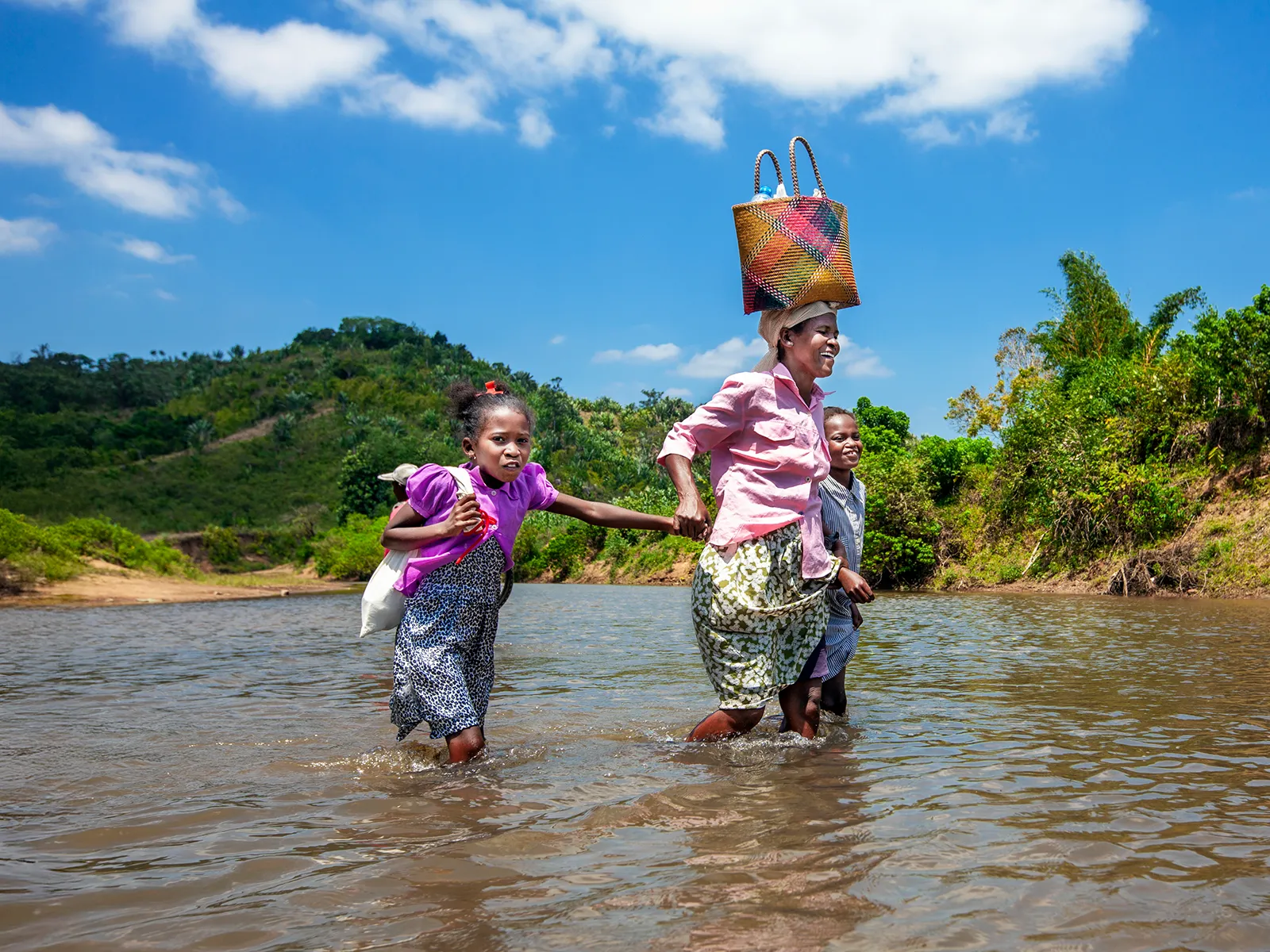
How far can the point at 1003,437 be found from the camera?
26.2m

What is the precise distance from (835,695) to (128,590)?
2600cm

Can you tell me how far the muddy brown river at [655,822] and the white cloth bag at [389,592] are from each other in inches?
25.0

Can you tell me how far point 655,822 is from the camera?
306 centimetres

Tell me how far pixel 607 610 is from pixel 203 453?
231 ft

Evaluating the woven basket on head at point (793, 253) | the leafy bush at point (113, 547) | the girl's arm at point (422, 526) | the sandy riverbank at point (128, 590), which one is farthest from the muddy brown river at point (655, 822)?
the leafy bush at point (113, 547)

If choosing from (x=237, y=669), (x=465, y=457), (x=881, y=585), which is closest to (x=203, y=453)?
(x=881, y=585)

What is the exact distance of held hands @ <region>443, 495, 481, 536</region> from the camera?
380cm

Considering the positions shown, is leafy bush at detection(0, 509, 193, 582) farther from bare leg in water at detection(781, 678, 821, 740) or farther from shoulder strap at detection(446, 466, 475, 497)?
bare leg in water at detection(781, 678, 821, 740)

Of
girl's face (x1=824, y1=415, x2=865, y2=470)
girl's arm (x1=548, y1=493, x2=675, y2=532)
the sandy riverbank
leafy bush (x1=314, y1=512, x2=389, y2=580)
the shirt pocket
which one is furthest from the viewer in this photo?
leafy bush (x1=314, y1=512, x2=389, y2=580)

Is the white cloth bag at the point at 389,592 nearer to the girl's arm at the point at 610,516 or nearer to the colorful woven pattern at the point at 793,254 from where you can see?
the girl's arm at the point at 610,516

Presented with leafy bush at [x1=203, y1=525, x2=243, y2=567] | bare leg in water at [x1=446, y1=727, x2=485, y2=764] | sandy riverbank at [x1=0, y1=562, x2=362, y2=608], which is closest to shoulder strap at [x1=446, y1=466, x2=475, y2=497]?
bare leg in water at [x1=446, y1=727, x2=485, y2=764]

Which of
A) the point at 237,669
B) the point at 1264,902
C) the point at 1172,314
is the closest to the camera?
the point at 1264,902

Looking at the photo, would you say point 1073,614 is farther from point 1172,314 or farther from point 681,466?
point 1172,314

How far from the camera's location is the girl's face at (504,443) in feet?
A: 13.1
